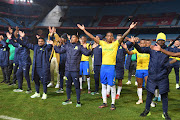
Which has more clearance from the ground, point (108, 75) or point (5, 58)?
point (5, 58)

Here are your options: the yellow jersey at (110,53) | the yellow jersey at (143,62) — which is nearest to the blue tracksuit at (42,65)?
the yellow jersey at (110,53)

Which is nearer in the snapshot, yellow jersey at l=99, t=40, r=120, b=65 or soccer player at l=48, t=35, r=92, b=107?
yellow jersey at l=99, t=40, r=120, b=65

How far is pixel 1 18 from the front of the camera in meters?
32.1

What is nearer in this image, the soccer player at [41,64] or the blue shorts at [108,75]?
the blue shorts at [108,75]

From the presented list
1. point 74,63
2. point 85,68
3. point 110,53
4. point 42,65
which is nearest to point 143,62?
point 110,53

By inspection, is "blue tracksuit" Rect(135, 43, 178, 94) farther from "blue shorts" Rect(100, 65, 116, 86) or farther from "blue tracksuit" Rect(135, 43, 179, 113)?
"blue shorts" Rect(100, 65, 116, 86)

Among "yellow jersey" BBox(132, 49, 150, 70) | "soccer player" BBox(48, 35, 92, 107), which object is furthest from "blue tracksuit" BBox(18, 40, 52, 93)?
"yellow jersey" BBox(132, 49, 150, 70)

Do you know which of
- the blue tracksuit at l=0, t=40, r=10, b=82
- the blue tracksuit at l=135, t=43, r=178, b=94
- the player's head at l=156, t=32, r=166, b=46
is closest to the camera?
the blue tracksuit at l=135, t=43, r=178, b=94

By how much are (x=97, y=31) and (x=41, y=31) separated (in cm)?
1001

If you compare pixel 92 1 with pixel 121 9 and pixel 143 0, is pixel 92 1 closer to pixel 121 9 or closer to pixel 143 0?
pixel 121 9

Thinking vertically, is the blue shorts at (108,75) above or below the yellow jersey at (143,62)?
below

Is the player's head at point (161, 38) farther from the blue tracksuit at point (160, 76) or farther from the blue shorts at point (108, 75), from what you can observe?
the blue shorts at point (108, 75)

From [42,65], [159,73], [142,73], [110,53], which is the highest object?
[110,53]

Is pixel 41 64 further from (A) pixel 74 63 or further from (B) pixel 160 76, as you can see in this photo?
(B) pixel 160 76
